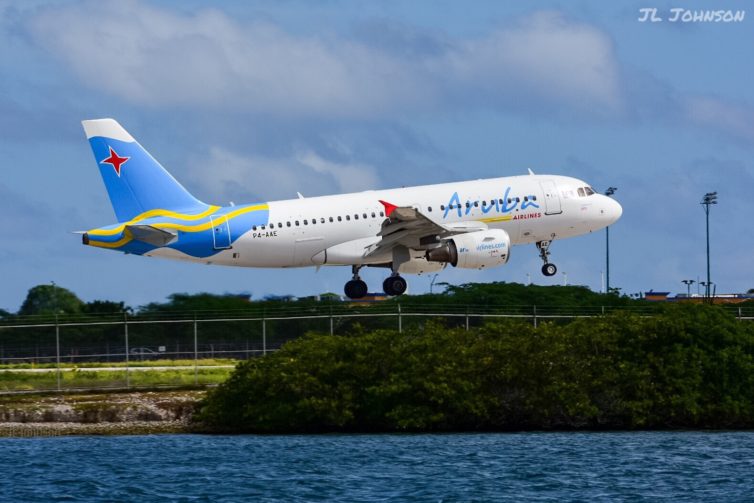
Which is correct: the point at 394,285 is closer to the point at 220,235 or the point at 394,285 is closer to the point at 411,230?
the point at 411,230

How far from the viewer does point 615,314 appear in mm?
80562

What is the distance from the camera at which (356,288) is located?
88688 mm

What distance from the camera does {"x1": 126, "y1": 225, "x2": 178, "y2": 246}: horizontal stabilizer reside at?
83000 millimetres

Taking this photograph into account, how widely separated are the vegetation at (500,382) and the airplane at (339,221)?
22.7 feet

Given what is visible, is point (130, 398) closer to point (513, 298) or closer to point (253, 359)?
point (253, 359)

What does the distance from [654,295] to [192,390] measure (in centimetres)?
9022

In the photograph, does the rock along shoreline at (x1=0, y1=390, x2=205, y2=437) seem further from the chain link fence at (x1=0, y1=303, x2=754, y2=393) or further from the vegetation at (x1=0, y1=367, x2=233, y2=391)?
the chain link fence at (x1=0, y1=303, x2=754, y2=393)

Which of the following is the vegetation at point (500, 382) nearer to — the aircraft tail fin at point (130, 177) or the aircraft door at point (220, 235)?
the aircraft door at point (220, 235)

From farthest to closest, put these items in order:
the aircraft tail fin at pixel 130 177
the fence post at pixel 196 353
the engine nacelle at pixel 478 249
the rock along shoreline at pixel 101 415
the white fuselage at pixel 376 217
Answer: the aircraft tail fin at pixel 130 177 → the engine nacelle at pixel 478 249 → the white fuselage at pixel 376 217 → the fence post at pixel 196 353 → the rock along shoreline at pixel 101 415

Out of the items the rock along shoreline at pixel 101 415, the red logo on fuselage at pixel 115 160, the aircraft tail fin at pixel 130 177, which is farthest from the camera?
the red logo on fuselage at pixel 115 160

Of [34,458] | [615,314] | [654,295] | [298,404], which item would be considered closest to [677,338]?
[615,314]

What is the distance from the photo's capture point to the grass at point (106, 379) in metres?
82.4

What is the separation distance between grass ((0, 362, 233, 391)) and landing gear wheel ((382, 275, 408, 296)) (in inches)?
342

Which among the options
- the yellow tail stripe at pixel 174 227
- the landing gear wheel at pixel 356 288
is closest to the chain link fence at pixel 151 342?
the landing gear wheel at pixel 356 288
